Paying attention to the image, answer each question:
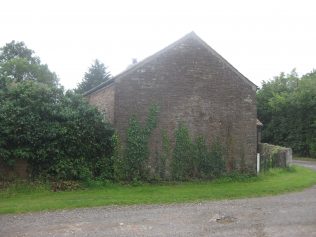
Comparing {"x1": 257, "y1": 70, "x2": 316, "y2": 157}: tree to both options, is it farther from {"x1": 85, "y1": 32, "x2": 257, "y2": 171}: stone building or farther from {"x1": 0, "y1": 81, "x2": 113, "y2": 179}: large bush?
{"x1": 0, "y1": 81, "x2": 113, "y2": 179}: large bush

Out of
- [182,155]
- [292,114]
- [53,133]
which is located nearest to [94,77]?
[292,114]

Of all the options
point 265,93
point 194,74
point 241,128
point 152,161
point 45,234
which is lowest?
point 45,234

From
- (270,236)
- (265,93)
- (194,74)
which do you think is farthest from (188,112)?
(265,93)

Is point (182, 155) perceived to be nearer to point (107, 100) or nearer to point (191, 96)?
point (191, 96)

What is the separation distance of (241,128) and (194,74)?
12.8ft

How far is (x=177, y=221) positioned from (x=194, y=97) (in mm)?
10671

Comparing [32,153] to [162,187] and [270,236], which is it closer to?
[162,187]

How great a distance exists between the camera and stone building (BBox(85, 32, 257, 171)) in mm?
20969

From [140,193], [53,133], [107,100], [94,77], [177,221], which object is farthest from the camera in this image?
[94,77]

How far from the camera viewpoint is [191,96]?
868 inches

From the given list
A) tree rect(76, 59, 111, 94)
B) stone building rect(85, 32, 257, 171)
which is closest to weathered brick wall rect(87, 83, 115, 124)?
stone building rect(85, 32, 257, 171)

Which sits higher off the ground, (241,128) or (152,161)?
(241,128)

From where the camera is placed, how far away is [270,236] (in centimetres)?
1043

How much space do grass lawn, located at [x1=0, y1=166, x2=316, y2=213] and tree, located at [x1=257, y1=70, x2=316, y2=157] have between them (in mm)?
26462
